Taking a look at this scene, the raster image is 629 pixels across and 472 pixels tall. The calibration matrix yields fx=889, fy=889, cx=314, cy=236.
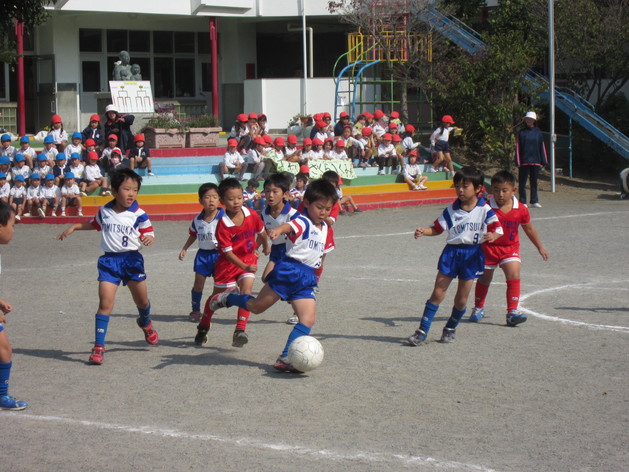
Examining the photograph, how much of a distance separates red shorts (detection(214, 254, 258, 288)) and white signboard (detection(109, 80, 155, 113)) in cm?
1617

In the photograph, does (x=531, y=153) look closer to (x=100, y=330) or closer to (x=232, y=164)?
(x=232, y=164)

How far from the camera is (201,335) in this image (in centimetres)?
842

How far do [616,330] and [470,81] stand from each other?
650 inches

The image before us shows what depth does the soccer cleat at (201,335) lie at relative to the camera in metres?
8.39

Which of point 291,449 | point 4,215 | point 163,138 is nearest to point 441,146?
point 163,138

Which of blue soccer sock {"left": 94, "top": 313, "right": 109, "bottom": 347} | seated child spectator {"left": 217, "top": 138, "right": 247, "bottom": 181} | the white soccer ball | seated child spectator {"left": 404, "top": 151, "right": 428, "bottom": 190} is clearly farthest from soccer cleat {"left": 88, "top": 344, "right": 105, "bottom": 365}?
seated child spectator {"left": 404, "top": 151, "right": 428, "bottom": 190}

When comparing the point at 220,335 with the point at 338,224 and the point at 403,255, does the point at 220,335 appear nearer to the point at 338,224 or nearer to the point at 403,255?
the point at 403,255

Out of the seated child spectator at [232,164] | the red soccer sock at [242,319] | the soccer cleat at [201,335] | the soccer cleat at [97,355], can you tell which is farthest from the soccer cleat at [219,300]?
the seated child spectator at [232,164]

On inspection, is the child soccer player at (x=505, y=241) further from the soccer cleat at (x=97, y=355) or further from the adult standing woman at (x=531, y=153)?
the adult standing woman at (x=531, y=153)

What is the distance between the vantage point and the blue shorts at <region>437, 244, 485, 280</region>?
8.25 meters

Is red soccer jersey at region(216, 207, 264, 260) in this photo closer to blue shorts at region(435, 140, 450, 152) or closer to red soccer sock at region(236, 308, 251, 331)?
red soccer sock at region(236, 308, 251, 331)

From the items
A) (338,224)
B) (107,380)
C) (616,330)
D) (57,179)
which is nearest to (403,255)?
(338,224)

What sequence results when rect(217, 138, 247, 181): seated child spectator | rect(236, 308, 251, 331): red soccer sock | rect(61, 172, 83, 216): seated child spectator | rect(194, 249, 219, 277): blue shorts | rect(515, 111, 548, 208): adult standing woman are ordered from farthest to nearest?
1. rect(217, 138, 247, 181): seated child spectator
2. rect(515, 111, 548, 208): adult standing woman
3. rect(61, 172, 83, 216): seated child spectator
4. rect(194, 249, 219, 277): blue shorts
5. rect(236, 308, 251, 331): red soccer sock

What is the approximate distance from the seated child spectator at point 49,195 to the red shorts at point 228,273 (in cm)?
1144
